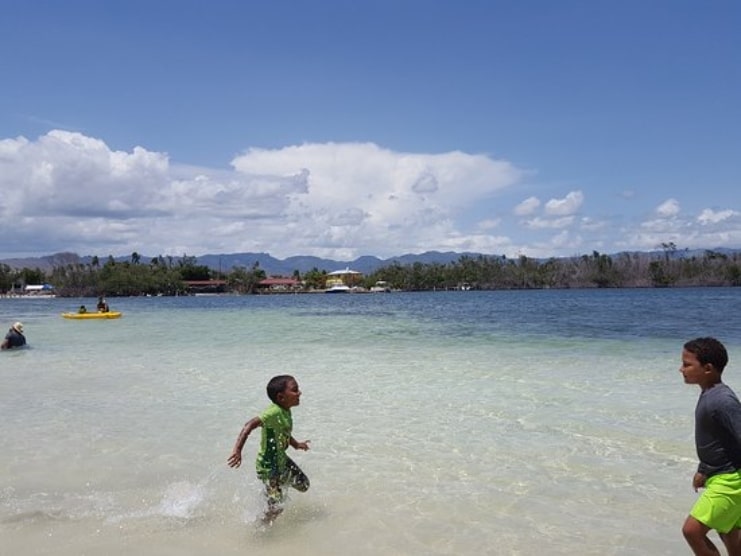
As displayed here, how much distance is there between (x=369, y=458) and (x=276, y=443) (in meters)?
2.84

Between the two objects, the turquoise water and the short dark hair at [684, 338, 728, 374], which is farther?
the turquoise water

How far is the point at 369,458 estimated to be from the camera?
8.59 metres

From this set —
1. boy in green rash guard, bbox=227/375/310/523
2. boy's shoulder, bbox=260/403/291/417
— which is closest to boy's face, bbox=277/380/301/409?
boy in green rash guard, bbox=227/375/310/523

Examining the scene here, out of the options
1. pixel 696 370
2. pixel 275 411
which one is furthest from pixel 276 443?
pixel 696 370

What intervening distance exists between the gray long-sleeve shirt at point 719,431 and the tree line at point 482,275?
177568 mm

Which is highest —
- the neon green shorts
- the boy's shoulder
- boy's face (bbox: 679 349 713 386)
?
boy's face (bbox: 679 349 713 386)

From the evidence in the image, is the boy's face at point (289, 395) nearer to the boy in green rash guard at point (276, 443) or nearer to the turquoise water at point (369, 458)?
the boy in green rash guard at point (276, 443)

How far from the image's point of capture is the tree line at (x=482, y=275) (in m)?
169

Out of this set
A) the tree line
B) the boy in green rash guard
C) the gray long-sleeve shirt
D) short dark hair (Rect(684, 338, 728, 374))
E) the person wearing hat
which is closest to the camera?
the gray long-sleeve shirt

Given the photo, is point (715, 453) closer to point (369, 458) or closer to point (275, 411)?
point (275, 411)

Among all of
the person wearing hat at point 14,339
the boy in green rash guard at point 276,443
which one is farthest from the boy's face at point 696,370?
the person wearing hat at point 14,339

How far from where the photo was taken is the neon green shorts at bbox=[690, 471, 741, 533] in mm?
4094

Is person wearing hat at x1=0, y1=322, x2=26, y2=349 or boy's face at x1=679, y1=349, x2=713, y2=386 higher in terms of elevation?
boy's face at x1=679, y1=349, x2=713, y2=386

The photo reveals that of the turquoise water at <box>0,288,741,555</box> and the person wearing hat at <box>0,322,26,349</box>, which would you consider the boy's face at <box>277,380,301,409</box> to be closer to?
the turquoise water at <box>0,288,741,555</box>
